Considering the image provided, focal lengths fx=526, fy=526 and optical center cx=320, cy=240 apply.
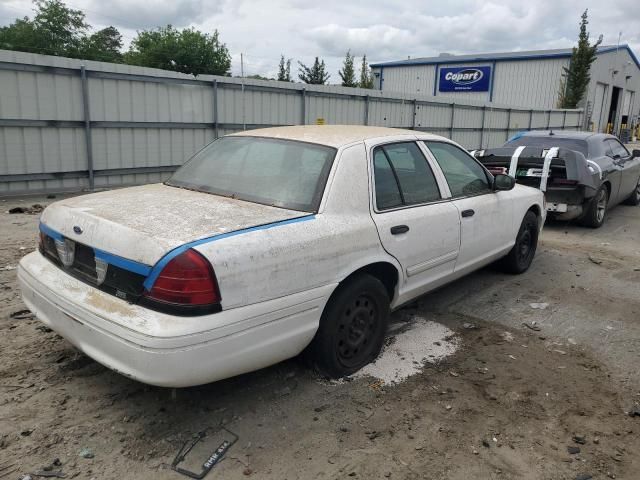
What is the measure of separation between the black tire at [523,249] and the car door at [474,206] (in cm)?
51

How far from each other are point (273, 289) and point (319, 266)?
0.35 metres

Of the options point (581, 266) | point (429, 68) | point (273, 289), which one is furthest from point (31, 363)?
point (429, 68)

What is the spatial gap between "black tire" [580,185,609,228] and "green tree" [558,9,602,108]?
28.1 meters

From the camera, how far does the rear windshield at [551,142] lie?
29.3 feet

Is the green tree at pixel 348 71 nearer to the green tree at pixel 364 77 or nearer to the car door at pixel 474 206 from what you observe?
the green tree at pixel 364 77

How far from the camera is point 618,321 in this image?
4.67 meters

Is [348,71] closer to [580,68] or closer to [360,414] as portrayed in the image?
[580,68]

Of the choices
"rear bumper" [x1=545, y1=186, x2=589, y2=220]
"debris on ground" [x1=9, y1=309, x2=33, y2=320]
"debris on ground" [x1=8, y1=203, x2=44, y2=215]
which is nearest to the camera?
"debris on ground" [x1=9, y1=309, x2=33, y2=320]

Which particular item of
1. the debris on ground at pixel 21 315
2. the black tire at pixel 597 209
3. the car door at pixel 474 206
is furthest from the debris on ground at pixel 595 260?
the debris on ground at pixel 21 315

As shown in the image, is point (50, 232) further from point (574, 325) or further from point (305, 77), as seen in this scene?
point (305, 77)

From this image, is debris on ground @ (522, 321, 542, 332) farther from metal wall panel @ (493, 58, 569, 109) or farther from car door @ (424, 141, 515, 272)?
metal wall panel @ (493, 58, 569, 109)

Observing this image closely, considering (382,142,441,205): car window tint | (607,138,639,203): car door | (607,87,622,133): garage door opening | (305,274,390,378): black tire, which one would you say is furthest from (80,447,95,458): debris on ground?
(607,87,622,133): garage door opening

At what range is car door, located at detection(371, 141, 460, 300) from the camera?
3.56 meters

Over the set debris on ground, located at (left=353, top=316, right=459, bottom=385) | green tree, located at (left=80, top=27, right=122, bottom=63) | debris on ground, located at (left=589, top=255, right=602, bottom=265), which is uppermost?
green tree, located at (left=80, top=27, right=122, bottom=63)
